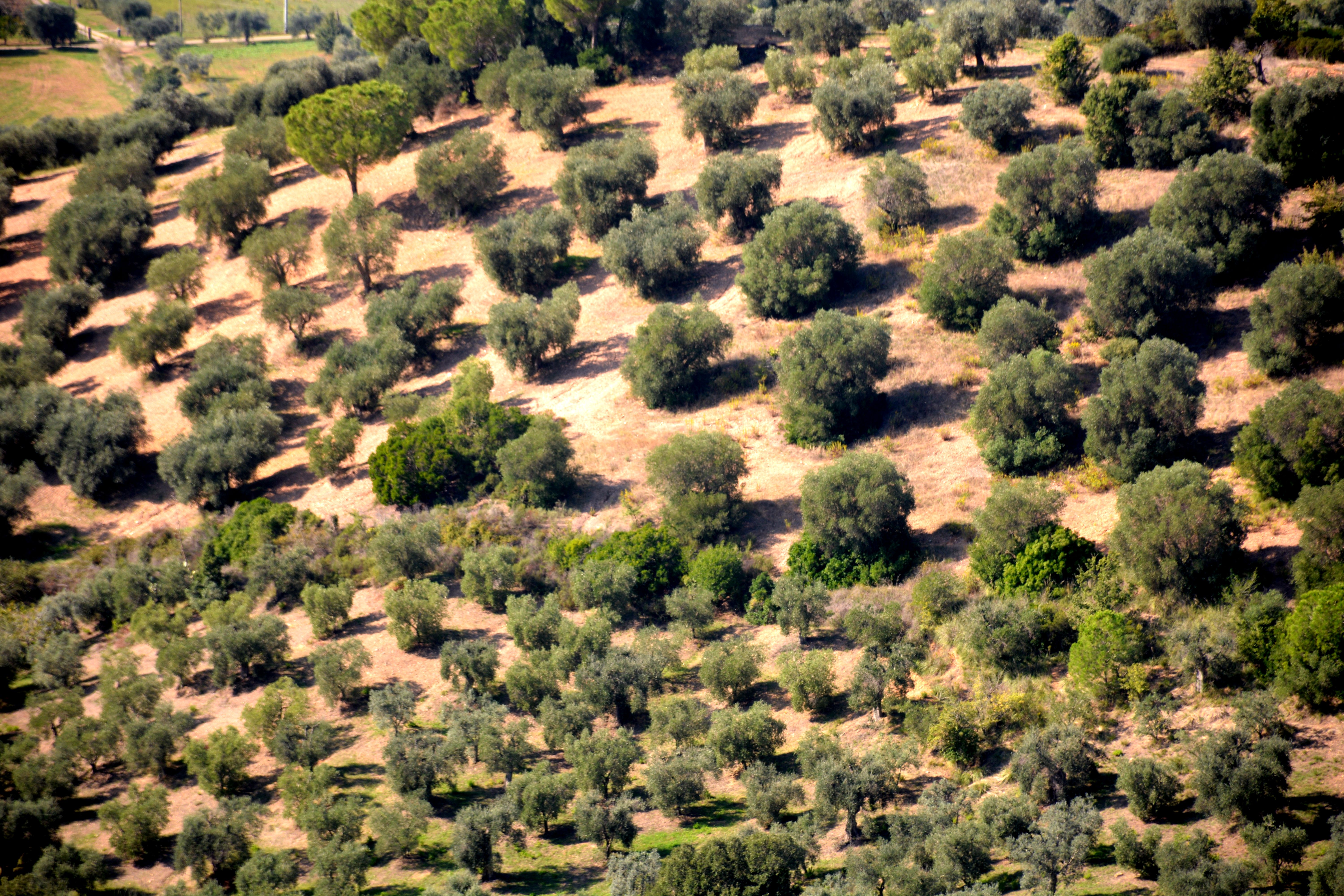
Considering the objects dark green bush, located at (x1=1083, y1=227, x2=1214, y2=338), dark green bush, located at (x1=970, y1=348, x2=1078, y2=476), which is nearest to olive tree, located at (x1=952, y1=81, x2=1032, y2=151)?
dark green bush, located at (x1=1083, y1=227, x2=1214, y2=338)

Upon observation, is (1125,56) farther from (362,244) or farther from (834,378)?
(362,244)

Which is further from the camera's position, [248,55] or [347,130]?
[248,55]

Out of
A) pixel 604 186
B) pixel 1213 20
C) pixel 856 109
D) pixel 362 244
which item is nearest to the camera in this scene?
pixel 1213 20

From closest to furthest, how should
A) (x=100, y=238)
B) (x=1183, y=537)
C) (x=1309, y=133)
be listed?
(x=1183, y=537), (x=1309, y=133), (x=100, y=238)

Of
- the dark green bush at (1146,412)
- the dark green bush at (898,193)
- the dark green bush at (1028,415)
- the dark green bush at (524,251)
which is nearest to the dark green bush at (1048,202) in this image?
the dark green bush at (898,193)

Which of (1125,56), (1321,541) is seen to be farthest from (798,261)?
(1321,541)

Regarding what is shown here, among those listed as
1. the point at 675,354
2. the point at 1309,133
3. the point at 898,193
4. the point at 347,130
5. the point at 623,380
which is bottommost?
the point at 623,380

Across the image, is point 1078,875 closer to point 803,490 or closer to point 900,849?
point 900,849
